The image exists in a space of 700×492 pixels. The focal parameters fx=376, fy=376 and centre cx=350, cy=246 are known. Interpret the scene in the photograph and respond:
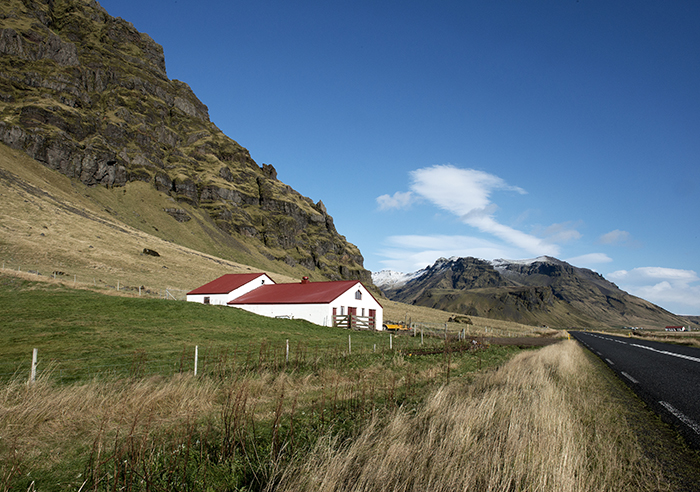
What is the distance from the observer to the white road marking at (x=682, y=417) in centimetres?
710

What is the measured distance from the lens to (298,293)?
47688 millimetres

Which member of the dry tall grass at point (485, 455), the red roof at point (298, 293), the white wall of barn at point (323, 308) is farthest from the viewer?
the red roof at point (298, 293)

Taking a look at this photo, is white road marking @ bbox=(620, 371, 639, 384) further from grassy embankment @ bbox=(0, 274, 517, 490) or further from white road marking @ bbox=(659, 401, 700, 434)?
grassy embankment @ bbox=(0, 274, 517, 490)

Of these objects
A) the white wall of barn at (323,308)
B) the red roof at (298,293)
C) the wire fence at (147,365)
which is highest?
the red roof at (298,293)

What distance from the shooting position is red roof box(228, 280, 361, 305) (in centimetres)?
4416

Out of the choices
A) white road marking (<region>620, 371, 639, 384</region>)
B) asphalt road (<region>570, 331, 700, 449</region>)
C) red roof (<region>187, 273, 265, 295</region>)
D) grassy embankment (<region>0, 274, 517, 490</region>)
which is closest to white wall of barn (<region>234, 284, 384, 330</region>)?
red roof (<region>187, 273, 265, 295</region>)

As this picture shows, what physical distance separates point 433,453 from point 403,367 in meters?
11.4

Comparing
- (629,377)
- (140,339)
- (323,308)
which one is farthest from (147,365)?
(323,308)

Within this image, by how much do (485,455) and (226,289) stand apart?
168 ft

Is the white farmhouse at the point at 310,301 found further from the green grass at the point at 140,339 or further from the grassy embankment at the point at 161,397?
the grassy embankment at the point at 161,397

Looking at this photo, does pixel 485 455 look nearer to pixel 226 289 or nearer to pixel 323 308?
pixel 323 308

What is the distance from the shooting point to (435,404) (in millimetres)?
7703

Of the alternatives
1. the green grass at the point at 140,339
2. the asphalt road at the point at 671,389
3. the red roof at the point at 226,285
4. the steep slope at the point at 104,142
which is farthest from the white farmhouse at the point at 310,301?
the steep slope at the point at 104,142

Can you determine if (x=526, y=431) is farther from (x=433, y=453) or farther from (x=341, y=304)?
(x=341, y=304)
